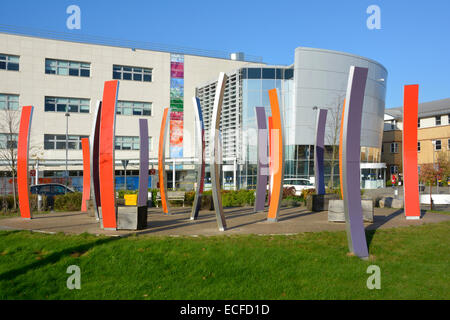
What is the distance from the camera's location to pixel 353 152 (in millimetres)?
7969

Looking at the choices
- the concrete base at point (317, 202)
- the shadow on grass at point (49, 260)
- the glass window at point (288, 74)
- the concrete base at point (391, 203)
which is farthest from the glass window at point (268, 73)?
the shadow on grass at point (49, 260)

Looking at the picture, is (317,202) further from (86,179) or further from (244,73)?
(244,73)

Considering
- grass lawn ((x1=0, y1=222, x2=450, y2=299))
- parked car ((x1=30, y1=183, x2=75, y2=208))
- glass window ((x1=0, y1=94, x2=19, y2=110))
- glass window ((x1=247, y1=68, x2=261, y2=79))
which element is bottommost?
grass lawn ((x1=0, y1=222, x2=450, y2=299))

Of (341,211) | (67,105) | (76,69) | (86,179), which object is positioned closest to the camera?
(341,211)

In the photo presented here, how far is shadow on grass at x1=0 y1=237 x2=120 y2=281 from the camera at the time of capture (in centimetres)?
732

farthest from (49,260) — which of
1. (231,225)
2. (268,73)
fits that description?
(268,73)

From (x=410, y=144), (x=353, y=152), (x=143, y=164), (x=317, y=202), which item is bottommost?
(x=317, y=202)

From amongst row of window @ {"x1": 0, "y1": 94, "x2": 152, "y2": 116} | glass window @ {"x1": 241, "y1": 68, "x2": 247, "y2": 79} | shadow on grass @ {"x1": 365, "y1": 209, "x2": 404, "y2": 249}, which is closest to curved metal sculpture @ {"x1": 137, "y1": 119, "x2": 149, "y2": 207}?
shadow on grass @ {"x1": 365, "y1": 209, "x2": 404, "y2": 249}

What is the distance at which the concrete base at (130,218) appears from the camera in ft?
34.9

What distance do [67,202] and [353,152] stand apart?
45.7ft

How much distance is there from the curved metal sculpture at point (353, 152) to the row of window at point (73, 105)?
111 feet

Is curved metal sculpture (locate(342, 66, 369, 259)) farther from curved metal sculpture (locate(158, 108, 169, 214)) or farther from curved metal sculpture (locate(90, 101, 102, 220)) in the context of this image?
curved metal sculpture (locate(158, 108, 169, 214))

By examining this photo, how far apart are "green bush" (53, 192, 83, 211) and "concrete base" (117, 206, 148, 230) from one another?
25.9 feet
